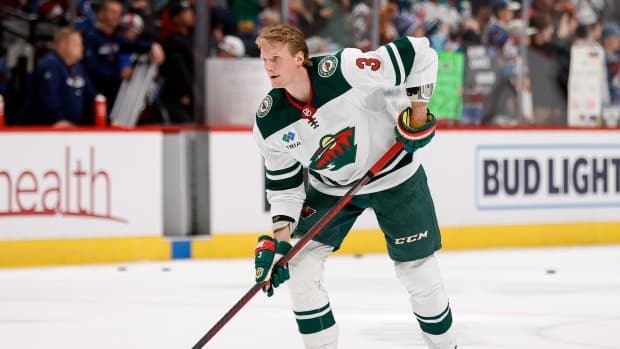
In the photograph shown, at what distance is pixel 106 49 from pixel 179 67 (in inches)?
20.7

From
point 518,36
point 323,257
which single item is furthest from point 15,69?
point 323,257

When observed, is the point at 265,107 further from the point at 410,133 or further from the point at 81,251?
the point at 81,251

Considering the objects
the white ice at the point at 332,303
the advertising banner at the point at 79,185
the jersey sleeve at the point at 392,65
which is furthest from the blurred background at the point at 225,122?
the jersey sleeve at the point at 392,65

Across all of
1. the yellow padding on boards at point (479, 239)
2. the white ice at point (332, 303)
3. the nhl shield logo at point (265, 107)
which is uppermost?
the nhl shield logo at point (265, 107)

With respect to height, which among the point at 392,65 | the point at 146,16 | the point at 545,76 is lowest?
the point at 392,65

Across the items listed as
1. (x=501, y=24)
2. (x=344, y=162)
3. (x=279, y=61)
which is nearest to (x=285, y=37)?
(x=279, y=61)

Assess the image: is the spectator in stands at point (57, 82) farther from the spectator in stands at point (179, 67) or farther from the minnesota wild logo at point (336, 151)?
the minnesota wild logo at point (336, 151)

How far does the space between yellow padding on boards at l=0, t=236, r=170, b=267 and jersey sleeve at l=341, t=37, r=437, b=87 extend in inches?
147

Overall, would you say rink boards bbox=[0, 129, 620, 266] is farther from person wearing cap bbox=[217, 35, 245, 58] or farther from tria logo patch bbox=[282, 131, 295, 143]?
tria logo patch bbox=[282, 131, 295, 143]

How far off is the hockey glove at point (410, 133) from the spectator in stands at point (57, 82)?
405 centimetres

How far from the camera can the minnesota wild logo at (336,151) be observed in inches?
132

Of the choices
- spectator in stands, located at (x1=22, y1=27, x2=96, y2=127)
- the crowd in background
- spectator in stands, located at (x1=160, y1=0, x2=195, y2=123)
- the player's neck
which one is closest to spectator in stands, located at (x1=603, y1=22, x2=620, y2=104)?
the crowd in background

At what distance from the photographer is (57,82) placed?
277 inches

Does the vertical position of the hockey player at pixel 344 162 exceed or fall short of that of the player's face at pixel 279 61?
it falls short
